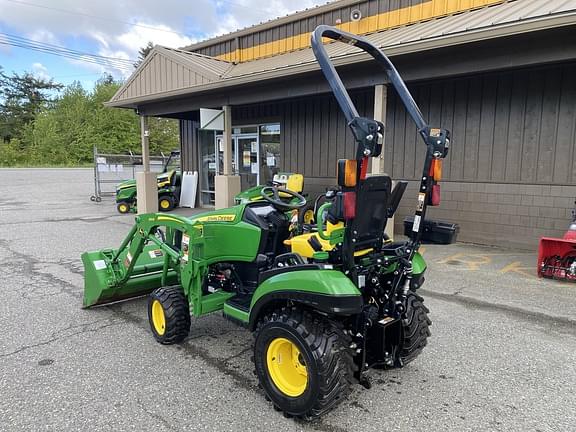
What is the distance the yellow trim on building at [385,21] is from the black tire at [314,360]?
7.49 metres

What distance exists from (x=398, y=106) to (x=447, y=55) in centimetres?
261

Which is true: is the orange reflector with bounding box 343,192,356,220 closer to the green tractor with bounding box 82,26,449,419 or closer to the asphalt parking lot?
the green tractor with bounding box 82,26,449,419

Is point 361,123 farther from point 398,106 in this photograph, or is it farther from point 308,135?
point 308,135

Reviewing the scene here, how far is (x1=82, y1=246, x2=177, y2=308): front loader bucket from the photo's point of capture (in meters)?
4.20

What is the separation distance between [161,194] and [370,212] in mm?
11398

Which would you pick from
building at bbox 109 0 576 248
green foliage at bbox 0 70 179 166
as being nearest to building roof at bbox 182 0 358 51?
building at bbox 109 0 576 248

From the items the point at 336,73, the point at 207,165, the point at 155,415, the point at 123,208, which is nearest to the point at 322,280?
the point at 336,73

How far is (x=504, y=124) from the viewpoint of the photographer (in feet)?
24.2

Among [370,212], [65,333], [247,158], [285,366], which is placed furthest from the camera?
[247,158]

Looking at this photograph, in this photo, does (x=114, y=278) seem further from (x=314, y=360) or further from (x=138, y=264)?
(x=314, y=360)

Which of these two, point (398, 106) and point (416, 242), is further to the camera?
point (398, 106)

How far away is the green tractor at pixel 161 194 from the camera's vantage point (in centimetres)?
1266

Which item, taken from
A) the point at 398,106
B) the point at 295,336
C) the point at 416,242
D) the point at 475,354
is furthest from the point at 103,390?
the point at 398,106

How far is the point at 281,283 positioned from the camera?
8.45 ft
